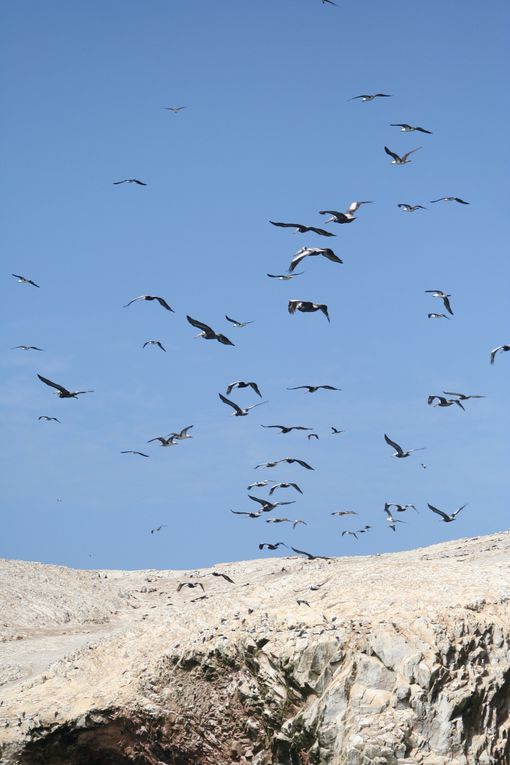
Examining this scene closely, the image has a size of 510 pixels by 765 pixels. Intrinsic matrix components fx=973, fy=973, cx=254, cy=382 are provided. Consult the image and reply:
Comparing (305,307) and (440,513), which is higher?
(305,307)

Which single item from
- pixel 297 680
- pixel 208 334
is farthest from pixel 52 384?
pixel 297 680

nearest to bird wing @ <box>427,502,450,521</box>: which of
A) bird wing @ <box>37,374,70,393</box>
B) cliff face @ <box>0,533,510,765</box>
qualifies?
cliff face @ <box>0,533,510,765</box>

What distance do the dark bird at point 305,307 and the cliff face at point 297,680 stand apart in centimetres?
709

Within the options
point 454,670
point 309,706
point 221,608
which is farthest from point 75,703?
point 454,670

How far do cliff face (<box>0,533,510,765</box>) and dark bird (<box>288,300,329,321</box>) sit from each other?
7095mm

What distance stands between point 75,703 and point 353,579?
7402 millimetres

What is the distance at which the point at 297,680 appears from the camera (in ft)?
69.4

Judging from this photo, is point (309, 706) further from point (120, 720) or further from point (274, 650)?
point (120, 720)

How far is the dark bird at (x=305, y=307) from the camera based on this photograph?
27109 millimetres

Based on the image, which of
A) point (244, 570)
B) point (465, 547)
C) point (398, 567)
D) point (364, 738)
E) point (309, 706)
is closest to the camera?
point (364, 738)

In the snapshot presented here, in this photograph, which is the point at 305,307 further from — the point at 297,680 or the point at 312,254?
the point at 297,680

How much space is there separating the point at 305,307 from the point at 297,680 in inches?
416

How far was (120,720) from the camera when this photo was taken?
2291 cm

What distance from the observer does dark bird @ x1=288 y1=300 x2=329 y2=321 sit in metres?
27.1
